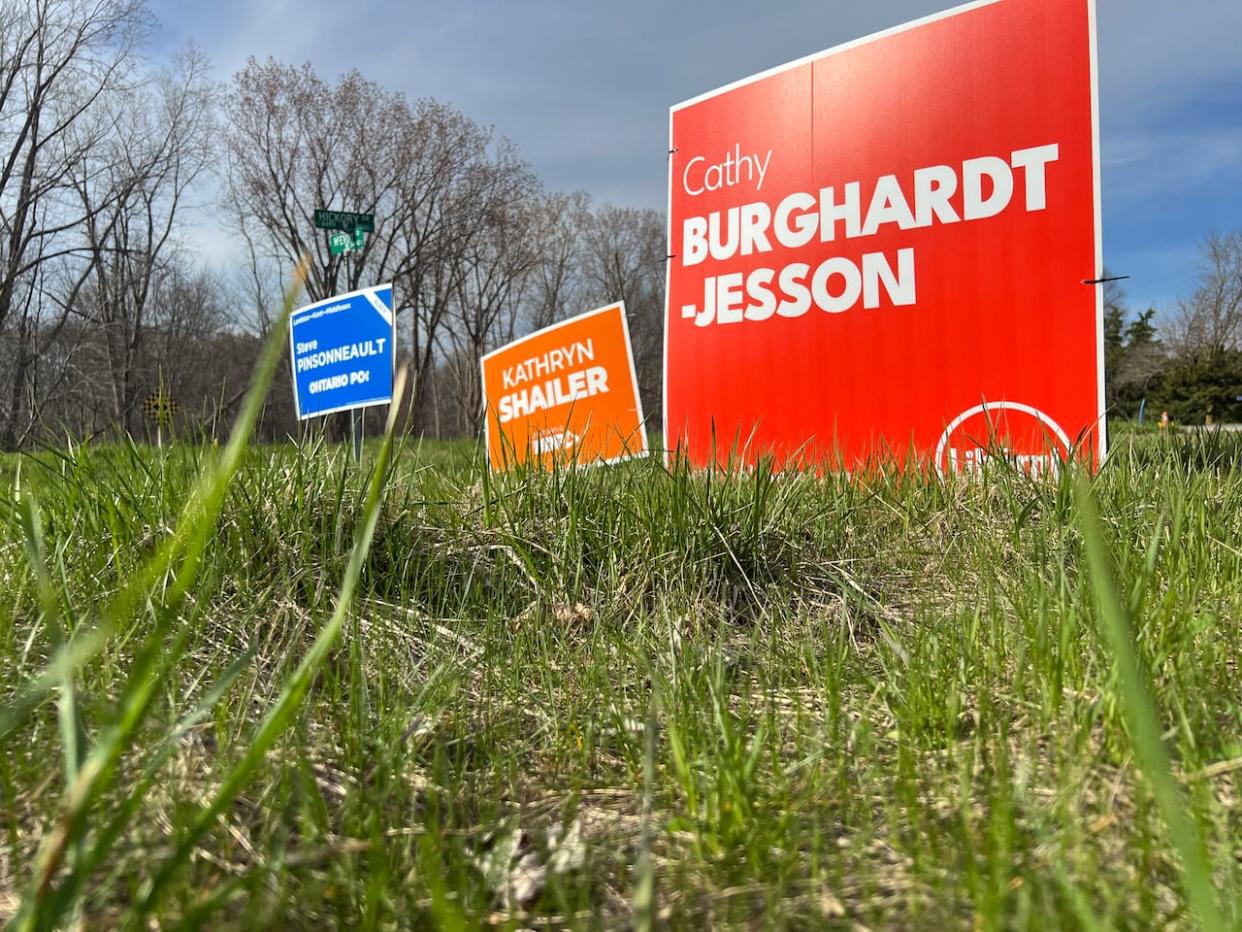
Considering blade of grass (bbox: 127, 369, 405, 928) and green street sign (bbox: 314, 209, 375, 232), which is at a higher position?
green street sign (bbox: 314, 209, 375, 232)

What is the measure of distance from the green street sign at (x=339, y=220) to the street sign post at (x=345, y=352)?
67.0 inches

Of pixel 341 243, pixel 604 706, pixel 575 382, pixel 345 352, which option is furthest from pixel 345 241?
A: pixel 604 706

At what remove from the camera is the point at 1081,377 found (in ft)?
11.8

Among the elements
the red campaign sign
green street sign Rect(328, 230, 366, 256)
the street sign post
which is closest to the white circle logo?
the red campaign sign

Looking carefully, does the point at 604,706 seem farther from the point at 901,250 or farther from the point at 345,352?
the point at 345,352

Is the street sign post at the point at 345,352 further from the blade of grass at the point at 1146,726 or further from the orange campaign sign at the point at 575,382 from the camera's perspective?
the blade of grass at the point at 1146,726

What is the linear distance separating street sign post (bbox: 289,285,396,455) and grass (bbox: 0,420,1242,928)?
2.75 meters

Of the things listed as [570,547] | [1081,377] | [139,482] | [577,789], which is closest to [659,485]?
[570,547]

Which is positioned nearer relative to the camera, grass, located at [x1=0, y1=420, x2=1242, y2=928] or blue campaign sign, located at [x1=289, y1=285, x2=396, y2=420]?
grass, located at [x1=0, y1=420, x2=1242, y2=928]

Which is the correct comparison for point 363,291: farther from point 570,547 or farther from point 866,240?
point 570,547

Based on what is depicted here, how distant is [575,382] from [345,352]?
1.92 metres

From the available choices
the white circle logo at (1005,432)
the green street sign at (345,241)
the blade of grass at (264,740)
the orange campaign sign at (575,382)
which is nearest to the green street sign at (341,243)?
the green street sign at (345,241)

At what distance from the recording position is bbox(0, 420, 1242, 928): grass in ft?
2.85

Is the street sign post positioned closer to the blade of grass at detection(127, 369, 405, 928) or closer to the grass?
the grass
